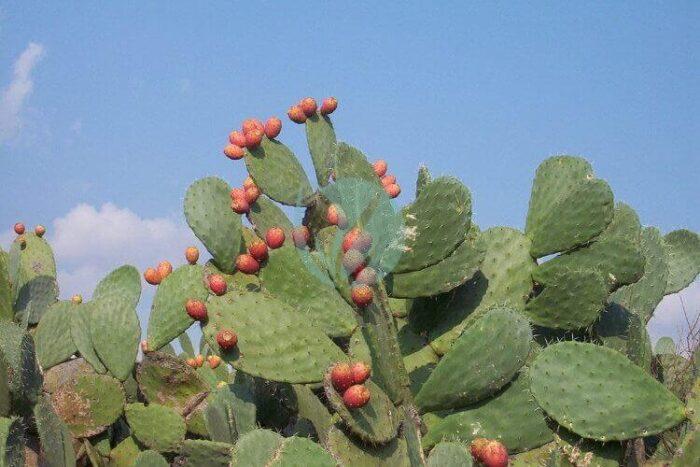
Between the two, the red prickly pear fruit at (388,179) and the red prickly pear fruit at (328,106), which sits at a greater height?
the red prickly pear fruit at (328,106)

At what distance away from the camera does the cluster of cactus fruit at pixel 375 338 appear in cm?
257

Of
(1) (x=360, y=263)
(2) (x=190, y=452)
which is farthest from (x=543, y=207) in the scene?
(2) (x=190, y=452)

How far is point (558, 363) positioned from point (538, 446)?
29 cm

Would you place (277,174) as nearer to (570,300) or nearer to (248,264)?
(248,264)

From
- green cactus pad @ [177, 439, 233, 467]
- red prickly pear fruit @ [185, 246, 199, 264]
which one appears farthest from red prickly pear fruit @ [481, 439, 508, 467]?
red prickly pear fruit @ [185, 246, 199, 264]

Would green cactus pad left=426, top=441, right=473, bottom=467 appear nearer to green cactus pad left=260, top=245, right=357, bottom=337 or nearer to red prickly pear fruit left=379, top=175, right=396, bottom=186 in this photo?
green cactus pad left=260, top=245, right=357, bottom=337

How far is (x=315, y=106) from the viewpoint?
12.5ft

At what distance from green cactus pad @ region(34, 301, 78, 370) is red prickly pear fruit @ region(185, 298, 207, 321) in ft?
6.21

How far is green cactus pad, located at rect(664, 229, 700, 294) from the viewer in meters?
4.27

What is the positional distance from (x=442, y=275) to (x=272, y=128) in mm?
1116

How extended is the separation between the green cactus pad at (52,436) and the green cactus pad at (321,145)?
4.61 ft

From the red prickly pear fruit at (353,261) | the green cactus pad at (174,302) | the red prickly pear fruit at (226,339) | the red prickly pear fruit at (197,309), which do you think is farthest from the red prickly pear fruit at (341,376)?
the green cactus pad at (174,302)

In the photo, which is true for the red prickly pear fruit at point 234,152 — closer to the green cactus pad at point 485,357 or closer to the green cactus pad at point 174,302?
the green cactus pad at point 174,302

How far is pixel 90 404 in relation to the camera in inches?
151
